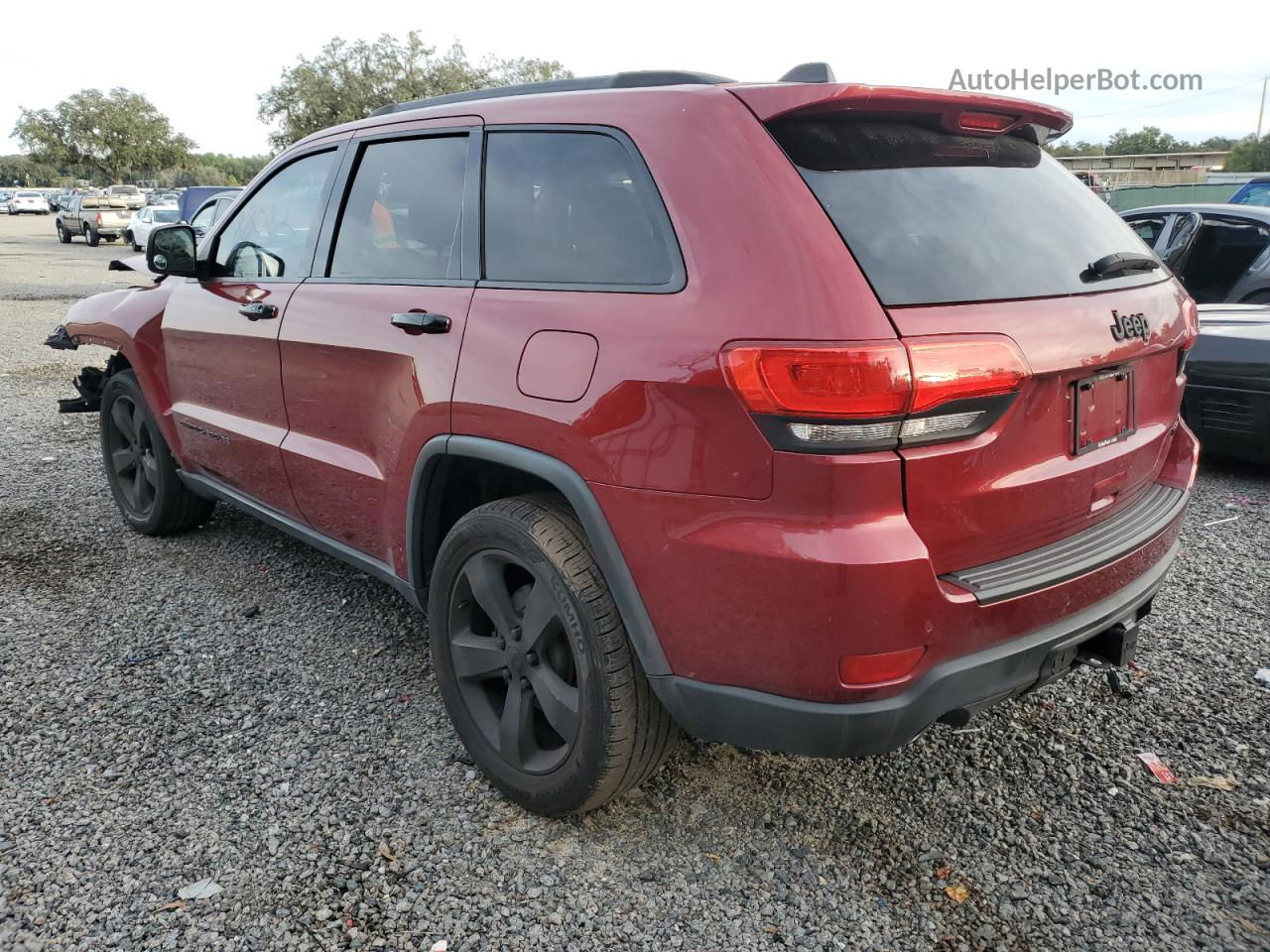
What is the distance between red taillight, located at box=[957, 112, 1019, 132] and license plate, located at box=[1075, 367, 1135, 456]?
66cm

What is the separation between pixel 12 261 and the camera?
2505cm

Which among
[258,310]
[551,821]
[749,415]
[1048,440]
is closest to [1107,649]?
[1048,440]

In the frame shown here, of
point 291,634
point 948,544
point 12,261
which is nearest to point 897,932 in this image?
point 948,544

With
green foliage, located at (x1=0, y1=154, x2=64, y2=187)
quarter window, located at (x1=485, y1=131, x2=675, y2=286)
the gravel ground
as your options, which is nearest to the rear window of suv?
quarter window, located at (x1=485, y1=131, x2=675, y2=286)

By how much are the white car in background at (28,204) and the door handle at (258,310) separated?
63.6m

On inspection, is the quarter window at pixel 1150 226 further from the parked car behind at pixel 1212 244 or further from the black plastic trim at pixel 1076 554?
the black plastic trim at pixel 1076 554

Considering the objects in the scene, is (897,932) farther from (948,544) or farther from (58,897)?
(58,897)

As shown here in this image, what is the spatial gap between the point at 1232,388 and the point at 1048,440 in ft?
12.9

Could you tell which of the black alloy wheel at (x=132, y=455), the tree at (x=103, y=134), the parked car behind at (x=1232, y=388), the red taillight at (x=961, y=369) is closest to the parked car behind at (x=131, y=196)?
the tree at (x=103, y=134)

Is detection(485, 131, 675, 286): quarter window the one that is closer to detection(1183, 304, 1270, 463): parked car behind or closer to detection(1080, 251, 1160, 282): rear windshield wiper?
detection(1080, 251, 1160, 282): rear windshield wiper

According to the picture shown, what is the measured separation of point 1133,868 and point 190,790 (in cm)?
249

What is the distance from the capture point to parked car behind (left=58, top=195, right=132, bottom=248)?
1241 inches

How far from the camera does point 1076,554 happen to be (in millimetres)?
2244

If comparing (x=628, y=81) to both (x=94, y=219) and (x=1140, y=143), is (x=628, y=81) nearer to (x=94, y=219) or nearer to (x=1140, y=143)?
(x=94, y=219)
